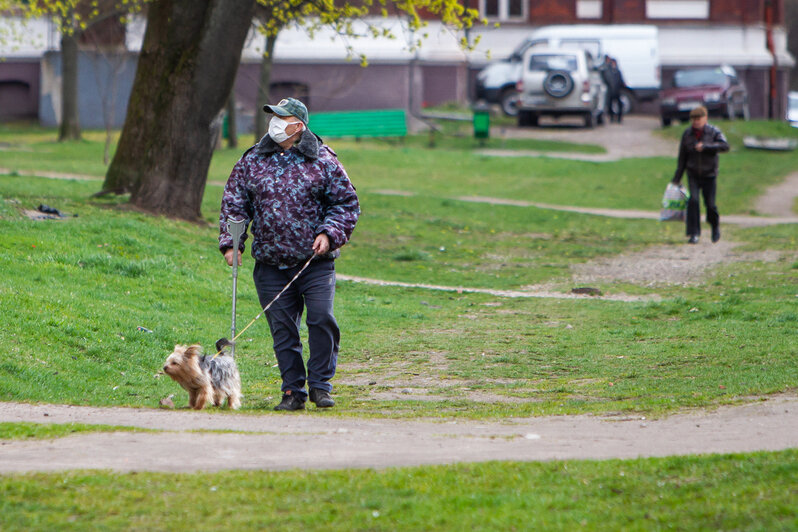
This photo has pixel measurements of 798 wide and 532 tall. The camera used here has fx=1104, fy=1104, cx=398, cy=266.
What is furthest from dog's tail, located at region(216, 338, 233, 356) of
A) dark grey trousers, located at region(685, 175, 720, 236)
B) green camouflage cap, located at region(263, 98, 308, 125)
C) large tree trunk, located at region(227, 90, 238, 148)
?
large tree trunk, located at region(227, 90, 238, 148)

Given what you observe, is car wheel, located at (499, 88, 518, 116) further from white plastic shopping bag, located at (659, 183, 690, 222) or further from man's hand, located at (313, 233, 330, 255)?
man's hand, located at (313, 233, 330, 255)

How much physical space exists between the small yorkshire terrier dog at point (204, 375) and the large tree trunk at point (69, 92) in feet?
88.6

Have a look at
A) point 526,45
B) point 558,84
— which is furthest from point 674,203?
point 526,45

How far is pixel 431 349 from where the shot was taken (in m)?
9.88

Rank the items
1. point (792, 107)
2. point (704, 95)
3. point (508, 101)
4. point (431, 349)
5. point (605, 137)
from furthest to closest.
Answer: point (792, 107), point (508, 101), point (704, 95), point (605, 137), point (431, 349)

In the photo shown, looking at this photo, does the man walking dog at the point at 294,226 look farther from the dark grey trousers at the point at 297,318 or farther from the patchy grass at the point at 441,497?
the patchy grass at the point at 441,497

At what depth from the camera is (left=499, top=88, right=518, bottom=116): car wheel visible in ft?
134

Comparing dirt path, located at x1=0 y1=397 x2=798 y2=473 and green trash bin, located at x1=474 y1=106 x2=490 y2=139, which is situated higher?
green trash bin, located at x1=474 y1=106 x2=490 y2=139

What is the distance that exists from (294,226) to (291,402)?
44.1 inches

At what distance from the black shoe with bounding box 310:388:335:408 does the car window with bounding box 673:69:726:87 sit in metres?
34.2

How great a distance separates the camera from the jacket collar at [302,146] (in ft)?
22.6

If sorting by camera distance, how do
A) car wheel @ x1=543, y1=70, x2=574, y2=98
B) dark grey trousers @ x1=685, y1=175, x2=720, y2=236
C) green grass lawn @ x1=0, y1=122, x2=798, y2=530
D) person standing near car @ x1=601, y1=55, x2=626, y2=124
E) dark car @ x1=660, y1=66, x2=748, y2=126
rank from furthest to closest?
person standing near car @ x1=601, y1=55, x2=626, y2=124 < dark car @ x1=660, y1=66, x2=748, y2=126 < car wheel @ x1=543, y1=70, x2=574, y2=98 < dark grey trousers @ x1=685, y1=175, x2=720, y2=236 < green grass lawn @ x1=0, y1=122, x2=798, y2=530

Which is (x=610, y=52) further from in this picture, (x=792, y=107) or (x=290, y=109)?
(x=290, y=109)

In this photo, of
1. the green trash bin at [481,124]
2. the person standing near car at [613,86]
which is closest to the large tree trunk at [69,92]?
the green trash bin at [481,124]
